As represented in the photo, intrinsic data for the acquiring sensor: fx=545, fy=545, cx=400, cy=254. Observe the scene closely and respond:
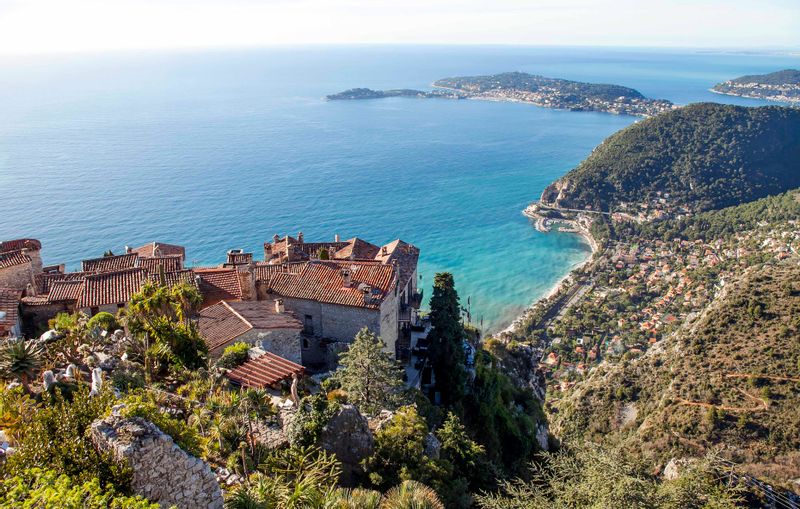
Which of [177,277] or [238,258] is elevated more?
[177,277]

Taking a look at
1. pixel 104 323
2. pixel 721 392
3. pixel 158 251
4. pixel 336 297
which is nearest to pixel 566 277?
pixel 721 392

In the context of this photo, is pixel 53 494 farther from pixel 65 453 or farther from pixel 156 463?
pixel 156 463

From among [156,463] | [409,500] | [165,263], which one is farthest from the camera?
[165,263]

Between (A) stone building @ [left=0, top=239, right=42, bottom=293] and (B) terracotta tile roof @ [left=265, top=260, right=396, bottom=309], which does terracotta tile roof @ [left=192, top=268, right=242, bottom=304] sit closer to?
(B) terracotta tile roof @ [left=265, top=260, right=396, bottom=309]

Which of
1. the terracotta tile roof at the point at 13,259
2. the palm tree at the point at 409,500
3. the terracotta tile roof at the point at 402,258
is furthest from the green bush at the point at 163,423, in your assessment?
the terracotta tile roof at the point at 13,259

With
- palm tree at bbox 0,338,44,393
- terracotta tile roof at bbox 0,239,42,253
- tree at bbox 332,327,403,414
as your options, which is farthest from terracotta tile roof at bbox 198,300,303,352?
terracotta tile roof at bbox 0,239,42,253

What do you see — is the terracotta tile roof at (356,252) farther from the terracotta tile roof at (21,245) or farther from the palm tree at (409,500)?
the palm tree at (409,500)
